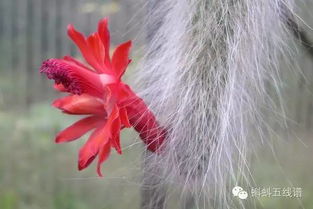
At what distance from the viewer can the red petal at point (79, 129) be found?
420 millimetres

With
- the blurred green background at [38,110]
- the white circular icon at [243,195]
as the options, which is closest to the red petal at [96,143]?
the white circular icon at [243,195]

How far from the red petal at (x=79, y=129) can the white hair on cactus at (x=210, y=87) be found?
0.05 metres

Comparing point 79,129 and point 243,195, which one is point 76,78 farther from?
point 243,195

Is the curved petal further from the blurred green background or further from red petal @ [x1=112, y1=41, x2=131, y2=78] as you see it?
the blurred green background

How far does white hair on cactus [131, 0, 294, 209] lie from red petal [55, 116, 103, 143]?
5cm

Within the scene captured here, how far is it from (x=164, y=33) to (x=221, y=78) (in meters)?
0.07

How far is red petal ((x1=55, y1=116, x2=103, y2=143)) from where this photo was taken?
42cm

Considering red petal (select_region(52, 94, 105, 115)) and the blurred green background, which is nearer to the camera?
red petal (select_region(52, 94, 105, 115))

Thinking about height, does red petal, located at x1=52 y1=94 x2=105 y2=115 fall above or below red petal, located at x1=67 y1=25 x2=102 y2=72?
below

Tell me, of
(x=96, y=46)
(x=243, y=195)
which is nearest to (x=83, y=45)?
(x=96, y=46)

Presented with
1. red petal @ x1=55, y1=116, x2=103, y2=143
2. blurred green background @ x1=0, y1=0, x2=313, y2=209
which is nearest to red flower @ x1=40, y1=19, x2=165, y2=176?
red petal @ x1=55, y1=116, x2=103, y2=143

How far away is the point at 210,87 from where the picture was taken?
40 centimetres

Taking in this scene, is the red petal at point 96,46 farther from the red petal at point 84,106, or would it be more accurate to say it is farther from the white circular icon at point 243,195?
the white circular icon at point 243,195

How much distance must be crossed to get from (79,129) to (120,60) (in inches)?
2.3
